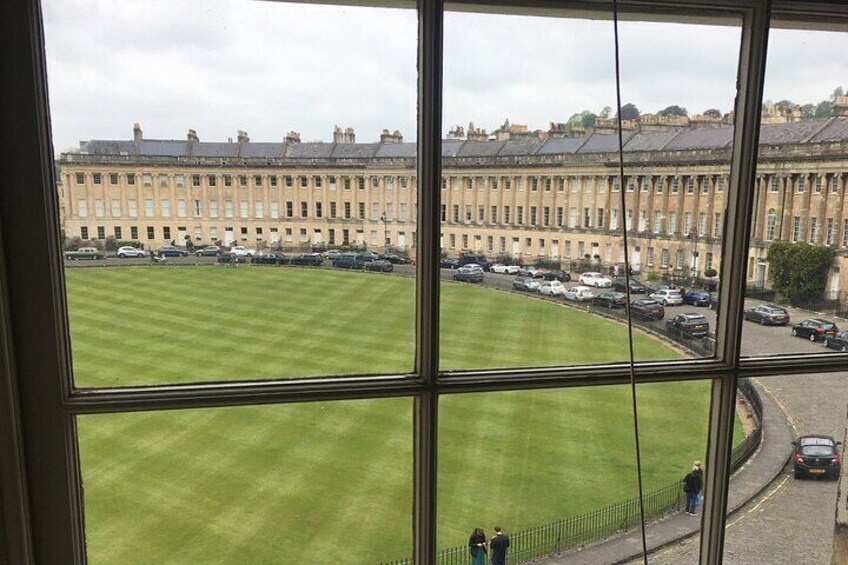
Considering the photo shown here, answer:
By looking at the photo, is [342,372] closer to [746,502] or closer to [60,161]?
[60,161]

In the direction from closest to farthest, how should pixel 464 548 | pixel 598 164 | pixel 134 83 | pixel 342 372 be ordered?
1. pixel 134 83
2. pixel 342 372
3. pixel 464 548
4. pixel 598 164

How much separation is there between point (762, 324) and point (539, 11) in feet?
4.21

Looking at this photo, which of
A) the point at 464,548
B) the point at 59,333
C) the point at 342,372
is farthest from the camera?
the point at 464,548

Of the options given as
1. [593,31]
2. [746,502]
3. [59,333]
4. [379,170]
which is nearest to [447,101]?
[379,170]

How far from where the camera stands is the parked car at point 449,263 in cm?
170

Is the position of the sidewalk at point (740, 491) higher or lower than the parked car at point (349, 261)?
lower

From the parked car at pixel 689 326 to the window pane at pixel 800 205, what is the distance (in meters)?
0.14

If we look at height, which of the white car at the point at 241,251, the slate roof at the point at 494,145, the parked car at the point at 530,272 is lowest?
the parked car at the point at 530,272

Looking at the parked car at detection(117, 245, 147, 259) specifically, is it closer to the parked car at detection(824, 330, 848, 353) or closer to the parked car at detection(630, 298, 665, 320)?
the parked car at detection(630, 298, 665, 320)

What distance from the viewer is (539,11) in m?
1.71

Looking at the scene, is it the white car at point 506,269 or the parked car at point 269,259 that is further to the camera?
the white car at point 506,269

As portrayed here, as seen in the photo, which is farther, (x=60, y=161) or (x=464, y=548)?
(x=464, y=548)

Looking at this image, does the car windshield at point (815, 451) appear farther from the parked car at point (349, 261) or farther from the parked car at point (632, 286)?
the parked car at point (349, 261)

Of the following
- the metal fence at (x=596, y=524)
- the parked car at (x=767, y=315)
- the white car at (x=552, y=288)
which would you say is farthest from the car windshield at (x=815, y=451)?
the white car at (x=552, y=288)
